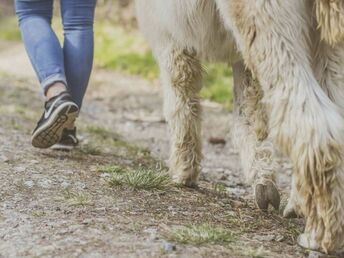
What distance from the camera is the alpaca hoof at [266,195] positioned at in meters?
3.99

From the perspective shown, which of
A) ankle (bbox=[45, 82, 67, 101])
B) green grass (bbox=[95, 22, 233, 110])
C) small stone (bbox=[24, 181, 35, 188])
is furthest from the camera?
green grass (bbox=[95, 22, 233, 110])

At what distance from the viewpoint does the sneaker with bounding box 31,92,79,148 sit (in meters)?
4.43

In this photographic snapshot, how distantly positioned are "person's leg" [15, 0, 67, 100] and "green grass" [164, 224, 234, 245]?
5.41 feet

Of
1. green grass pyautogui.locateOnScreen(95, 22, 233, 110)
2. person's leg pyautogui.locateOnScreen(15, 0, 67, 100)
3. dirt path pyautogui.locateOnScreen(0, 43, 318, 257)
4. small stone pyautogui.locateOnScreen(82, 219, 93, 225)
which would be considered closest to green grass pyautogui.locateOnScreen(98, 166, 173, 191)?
dirt path pyautogui.locateOnScreen(0, 43, 318, 257)

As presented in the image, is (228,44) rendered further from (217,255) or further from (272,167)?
(217,255)

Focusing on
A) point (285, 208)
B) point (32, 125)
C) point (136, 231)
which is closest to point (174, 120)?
point (285, 208)

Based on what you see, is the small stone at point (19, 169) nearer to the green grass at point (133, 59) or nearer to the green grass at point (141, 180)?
the green grass at point (141, 180)

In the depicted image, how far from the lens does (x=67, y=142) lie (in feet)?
16.7

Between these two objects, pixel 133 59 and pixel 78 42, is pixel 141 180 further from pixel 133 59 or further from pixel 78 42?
pixel 133 59

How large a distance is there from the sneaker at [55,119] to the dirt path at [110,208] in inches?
6.4

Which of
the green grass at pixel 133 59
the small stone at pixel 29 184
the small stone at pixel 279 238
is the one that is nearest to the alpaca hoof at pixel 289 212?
the small stone at pixel 279 238

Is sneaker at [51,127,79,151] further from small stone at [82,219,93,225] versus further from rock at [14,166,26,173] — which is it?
small stone at [82,219,93,225]

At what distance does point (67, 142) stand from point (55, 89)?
2.10ft

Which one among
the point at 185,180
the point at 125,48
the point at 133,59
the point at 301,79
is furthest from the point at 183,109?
the point at 125,48
